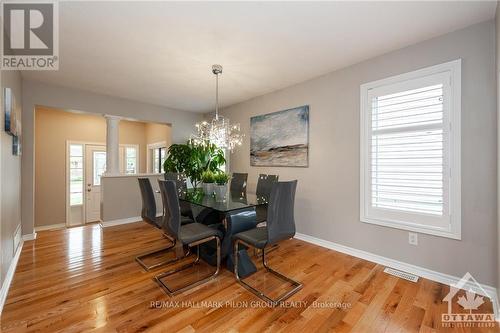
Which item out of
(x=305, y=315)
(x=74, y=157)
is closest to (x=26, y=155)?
(x=74, y=157)

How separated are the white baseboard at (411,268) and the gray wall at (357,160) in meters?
0.05

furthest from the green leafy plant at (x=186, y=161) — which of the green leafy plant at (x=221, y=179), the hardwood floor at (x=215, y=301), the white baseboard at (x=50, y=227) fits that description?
the white baseboard at (x=50, y=227)

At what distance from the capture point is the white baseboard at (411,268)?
6.60ft

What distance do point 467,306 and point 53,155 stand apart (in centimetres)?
743

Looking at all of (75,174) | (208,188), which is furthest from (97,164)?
(208,188)

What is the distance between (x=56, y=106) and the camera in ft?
12.1

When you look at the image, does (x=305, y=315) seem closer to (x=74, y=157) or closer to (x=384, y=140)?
(x=384, y=140)

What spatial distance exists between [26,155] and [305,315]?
14.7ft

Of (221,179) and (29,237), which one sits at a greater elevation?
(221,179)

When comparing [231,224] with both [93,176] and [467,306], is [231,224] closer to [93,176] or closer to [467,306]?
[467,306]

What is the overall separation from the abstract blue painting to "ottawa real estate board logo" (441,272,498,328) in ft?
7.09

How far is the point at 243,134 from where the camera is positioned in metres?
4.67

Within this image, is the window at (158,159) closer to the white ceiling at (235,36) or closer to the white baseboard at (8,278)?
the white ceiling at (235,36)

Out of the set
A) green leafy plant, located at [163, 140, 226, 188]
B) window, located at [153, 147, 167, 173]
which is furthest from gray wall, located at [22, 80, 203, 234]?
window, located at [153, 147, 167, 173]
